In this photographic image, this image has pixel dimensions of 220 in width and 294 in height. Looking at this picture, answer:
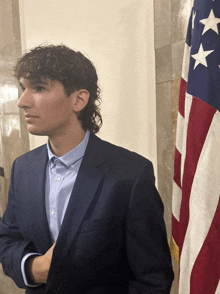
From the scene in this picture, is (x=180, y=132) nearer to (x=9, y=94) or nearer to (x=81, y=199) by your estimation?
(x=81, y=199)

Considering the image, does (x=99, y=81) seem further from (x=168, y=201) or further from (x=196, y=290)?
(x=196, y=290)

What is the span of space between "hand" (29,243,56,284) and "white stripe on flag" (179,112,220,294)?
668 mm

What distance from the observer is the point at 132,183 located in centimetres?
115

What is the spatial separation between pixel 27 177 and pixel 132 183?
1.73 feet

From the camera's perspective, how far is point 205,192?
1191 millimetres

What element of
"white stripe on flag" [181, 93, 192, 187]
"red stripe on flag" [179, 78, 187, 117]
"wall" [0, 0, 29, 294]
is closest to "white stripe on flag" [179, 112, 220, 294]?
"white stripe on flag" [181, 93, 192, 187]

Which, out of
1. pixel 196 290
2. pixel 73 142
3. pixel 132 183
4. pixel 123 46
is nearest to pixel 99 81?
pixel 123 46

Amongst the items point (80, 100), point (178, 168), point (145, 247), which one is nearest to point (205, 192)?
point (178, 168)

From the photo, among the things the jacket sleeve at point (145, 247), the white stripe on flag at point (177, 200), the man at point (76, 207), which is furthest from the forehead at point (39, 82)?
the white stripe on flag at point (177, 200)

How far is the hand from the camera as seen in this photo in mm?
1139

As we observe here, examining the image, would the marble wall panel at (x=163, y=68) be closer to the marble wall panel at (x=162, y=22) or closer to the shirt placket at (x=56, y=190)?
the marble wall panel at (x=162, y=22)

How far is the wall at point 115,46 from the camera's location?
1.33 meters

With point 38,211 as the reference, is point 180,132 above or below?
above

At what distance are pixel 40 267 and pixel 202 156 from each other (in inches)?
35.7
